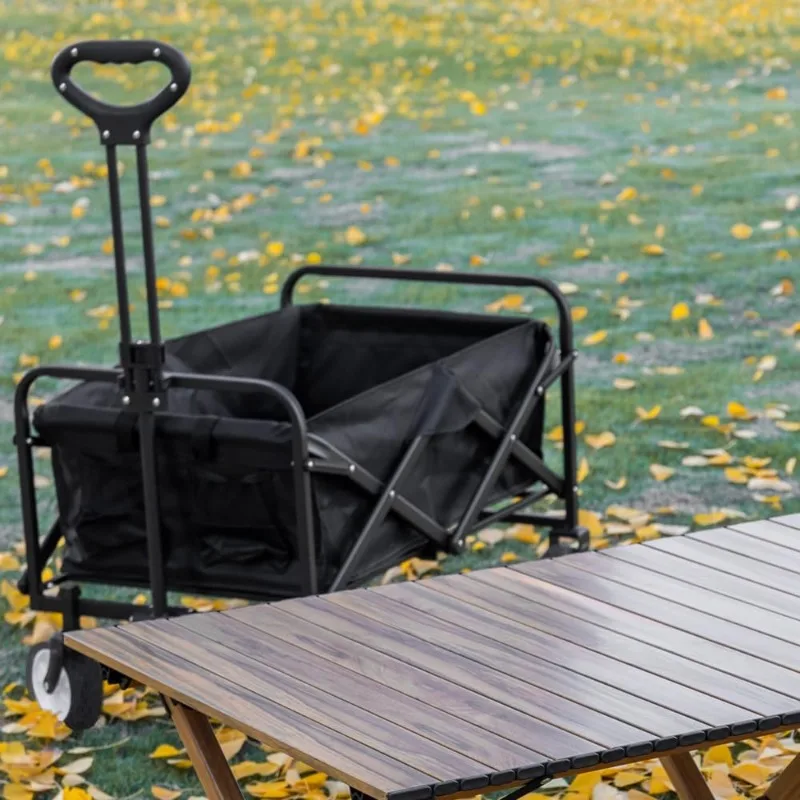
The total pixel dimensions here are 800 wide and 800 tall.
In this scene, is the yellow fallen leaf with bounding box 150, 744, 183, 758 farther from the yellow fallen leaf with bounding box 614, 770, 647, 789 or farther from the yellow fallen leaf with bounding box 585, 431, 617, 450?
the yellow fallen leaf with bounding box 585, 431, 617, 450

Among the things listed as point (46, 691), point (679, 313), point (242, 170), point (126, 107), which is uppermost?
point (126, 107)

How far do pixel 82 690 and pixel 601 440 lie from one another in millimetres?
2410

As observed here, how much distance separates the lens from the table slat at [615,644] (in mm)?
2570

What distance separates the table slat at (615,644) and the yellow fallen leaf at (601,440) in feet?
8.97

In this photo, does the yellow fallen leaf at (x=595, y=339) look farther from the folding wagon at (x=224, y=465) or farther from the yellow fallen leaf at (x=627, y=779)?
the yellow fallen leaf at (x=627, y=779)

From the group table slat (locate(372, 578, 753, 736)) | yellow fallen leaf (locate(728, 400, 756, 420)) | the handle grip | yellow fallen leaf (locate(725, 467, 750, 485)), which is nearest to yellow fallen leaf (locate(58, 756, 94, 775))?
table slat (locate(372, 578, 753, 736))

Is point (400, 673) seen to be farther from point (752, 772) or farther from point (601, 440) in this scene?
point (601, 440)

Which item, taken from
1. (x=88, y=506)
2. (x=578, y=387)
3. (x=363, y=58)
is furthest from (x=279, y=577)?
(x=363, y=58)

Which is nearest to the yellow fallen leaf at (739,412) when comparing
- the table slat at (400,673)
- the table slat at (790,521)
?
the table slat at (790,521)

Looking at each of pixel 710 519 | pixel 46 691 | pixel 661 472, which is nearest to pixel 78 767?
pixel 46 691

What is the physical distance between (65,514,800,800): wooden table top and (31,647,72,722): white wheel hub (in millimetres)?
1115

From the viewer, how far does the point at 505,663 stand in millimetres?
2732

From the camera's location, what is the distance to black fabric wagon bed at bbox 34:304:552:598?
375 centimetres

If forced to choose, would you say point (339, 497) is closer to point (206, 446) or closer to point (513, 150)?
point (206, 446)
